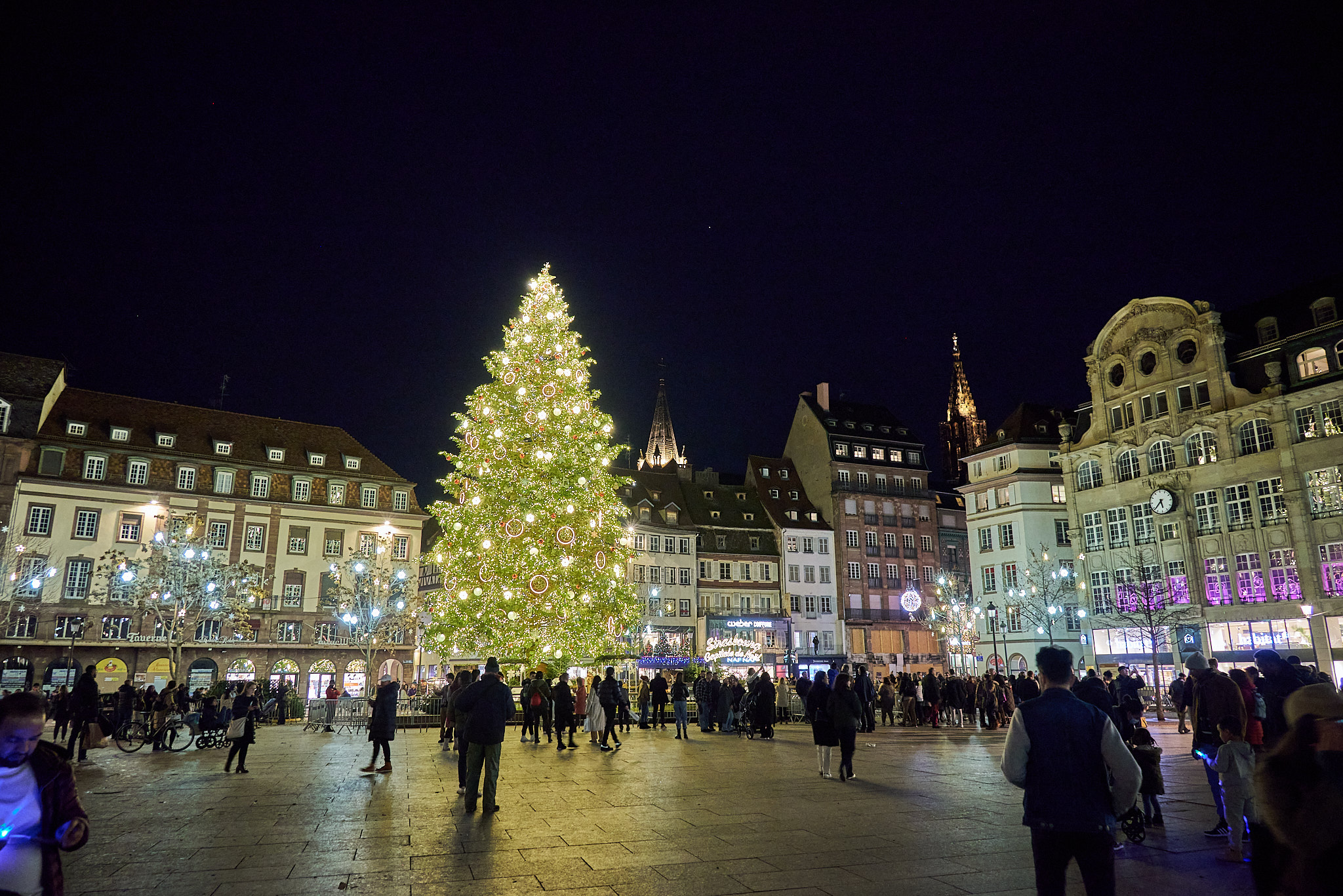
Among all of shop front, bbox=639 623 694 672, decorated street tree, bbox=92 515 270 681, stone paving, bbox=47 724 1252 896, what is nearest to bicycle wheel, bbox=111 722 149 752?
stone paving, bbox=47 724 1252 896

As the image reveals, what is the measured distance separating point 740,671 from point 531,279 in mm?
40073

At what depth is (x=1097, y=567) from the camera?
46906 mm

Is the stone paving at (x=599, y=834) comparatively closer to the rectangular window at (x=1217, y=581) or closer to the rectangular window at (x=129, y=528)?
the rectangular window at (x=1217, y=581)

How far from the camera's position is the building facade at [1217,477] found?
36719mm

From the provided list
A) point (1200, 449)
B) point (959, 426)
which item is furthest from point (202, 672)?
point (959, 426)

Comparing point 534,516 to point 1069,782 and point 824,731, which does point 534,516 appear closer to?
point 824,731

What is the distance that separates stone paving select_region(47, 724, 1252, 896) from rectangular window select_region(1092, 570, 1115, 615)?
33.2 meters

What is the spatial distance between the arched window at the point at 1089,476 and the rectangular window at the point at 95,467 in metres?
55.3

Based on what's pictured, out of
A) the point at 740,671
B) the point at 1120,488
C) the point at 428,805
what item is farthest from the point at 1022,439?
the point at 428,805

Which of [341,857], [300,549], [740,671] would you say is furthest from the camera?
[740,671]

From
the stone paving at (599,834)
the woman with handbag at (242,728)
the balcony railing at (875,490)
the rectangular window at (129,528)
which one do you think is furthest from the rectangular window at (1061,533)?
the rectangular window at (129,528)

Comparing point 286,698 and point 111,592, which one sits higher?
point 111,592

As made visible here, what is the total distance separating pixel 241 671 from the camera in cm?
4856

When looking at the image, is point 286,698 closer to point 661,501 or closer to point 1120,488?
point 661,501
